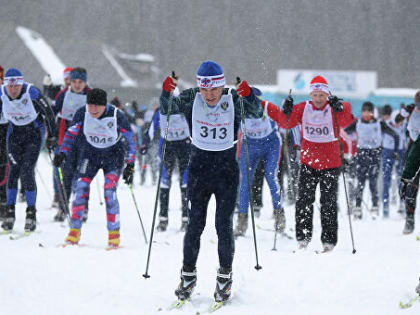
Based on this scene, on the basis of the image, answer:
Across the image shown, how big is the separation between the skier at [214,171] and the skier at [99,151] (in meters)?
2.13

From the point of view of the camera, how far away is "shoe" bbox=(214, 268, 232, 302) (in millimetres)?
4434

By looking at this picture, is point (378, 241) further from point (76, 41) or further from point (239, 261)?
point (76, 41)

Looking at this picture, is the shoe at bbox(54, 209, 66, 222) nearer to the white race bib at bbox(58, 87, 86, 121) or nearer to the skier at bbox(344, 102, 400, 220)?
the white race bib at bbox(58, 87, 86, 121)

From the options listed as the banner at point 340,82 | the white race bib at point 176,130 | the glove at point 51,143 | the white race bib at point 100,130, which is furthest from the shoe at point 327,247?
the banner at point 340,82

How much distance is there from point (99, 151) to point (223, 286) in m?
2.89

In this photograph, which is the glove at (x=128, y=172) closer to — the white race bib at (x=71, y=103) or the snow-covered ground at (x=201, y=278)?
the snow-covered ground at (x=201, y=278)

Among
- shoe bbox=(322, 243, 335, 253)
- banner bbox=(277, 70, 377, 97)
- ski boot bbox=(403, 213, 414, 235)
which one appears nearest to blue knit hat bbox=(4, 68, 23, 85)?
shoe bbox=(322, 243, 335, 253)

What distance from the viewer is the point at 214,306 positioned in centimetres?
431

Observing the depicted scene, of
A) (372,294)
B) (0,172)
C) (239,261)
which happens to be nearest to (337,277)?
(372,294)

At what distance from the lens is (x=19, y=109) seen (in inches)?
282

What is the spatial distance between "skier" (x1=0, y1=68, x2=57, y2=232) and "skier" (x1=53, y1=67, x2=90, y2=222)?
29.3 inches

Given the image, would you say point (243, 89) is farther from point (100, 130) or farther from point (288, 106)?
point (100, 130)

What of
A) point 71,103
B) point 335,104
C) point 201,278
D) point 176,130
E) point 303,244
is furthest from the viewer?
point 71,103

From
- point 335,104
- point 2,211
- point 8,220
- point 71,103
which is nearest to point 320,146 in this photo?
point 335,104
